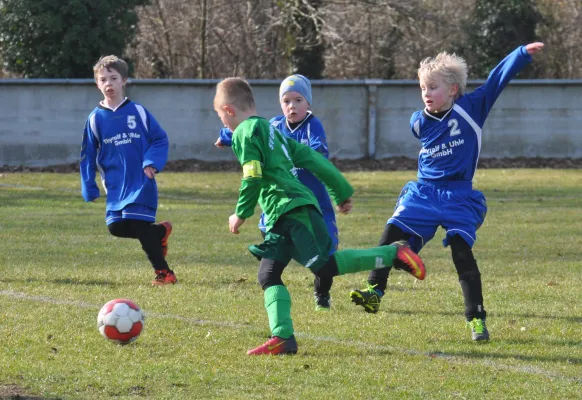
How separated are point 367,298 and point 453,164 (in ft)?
3.65

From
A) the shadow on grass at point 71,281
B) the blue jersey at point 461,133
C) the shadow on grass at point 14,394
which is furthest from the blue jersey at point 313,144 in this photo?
the shadow on grass at point 14,394

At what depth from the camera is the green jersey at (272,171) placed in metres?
5.51

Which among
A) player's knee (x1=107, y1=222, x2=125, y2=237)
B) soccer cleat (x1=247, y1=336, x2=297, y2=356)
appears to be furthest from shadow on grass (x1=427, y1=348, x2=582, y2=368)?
player's knee (x1=107, y1=222, x2=125, y2=237)

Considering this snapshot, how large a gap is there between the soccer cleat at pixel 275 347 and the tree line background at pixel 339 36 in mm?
20219

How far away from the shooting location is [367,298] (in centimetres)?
674

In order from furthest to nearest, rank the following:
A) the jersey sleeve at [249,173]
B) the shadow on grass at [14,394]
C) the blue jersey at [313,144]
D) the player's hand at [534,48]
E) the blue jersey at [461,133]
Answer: the blue jersey at [313,144] → the blue jersey at [461,133] → the player's hand at [534,48] → the jersey sleeve at [249,173] → the shadow on grass at [14,394]

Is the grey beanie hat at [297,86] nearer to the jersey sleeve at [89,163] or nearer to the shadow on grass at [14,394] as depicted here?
the jersey sleeve at [89,163]

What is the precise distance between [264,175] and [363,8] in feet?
77.4

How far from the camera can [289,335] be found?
561 cm

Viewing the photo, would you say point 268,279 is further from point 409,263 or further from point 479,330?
point 479,330

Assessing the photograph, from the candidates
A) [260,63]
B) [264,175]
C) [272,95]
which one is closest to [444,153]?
[264,175]

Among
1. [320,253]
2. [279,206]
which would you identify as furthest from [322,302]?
[279,206]

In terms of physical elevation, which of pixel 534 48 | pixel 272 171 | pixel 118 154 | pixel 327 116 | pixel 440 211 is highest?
pixel 534 48

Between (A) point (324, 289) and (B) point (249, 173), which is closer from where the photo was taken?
(B) point (249, 173)
